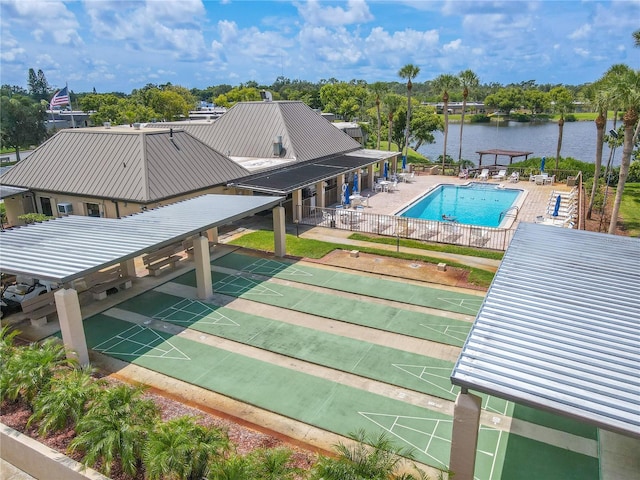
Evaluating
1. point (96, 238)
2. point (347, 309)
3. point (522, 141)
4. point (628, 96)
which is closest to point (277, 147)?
point (347, 309)

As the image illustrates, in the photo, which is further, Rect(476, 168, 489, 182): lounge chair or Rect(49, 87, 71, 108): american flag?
Rect(476, 168, 489, 182): lounge chair

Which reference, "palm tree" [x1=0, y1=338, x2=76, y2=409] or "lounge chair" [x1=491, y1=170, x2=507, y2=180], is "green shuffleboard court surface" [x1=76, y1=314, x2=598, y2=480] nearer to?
"palm tree" [x1=0, y1=338, x2=76, y2=409]

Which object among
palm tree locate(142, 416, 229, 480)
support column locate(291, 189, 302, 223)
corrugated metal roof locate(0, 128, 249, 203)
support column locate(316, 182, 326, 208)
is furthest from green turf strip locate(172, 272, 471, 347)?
support column locate(316, 182, 326, 208)

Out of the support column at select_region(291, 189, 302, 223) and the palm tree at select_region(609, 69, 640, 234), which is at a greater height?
the palm tree at select_region(609, 69, 640, 234)

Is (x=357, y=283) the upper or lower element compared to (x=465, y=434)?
lower

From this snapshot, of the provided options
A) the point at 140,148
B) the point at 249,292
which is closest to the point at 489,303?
the point at 249,292

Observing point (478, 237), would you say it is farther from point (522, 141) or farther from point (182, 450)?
point (522, 141)
